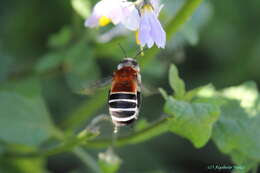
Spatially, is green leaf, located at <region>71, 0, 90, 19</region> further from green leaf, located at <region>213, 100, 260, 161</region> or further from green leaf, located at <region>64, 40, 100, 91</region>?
green leaf, located at <region>213, 100, 260, 161</region>

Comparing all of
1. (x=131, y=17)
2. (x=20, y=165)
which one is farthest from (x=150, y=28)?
(x=20, y=165)

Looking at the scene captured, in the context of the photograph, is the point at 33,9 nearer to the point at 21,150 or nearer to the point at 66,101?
the point at 66,101

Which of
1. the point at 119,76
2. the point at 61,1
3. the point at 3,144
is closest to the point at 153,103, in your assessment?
the point at 61,1

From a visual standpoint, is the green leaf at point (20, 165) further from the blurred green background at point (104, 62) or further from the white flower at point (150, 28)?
the white flower at point (150, 28)

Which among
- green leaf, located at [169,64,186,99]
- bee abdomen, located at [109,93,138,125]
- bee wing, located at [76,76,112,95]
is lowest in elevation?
bee abdomen, located at [109,93,138,125]

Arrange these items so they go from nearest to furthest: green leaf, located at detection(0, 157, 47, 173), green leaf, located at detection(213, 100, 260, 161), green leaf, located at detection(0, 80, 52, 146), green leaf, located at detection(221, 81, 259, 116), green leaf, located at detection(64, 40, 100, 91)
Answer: green leaf, located at detection(213, 100, 260, 161)
green leaf, located at detection(221, 81, 259, 116)
green leaf, located at detection(0, 80, 52, 146)
green leaf, located at detection(64, 40, 100, 91)
green leaf, located at detection(0, 157, 47, 173)

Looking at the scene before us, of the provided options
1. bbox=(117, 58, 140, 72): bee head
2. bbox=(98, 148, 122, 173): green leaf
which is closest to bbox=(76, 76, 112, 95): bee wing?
bbox=(117, 58, 140, 72): bee head
